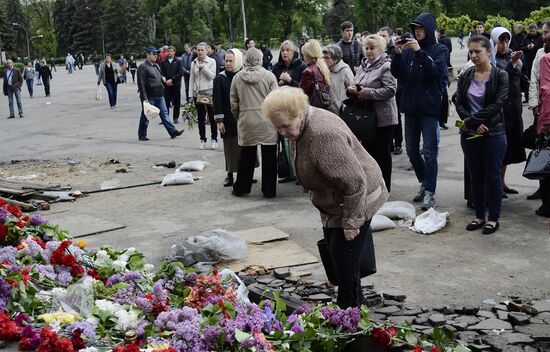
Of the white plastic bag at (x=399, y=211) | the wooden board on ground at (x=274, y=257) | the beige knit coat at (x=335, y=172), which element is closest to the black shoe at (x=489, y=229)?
the white plastic bag at (x=399, y=211)

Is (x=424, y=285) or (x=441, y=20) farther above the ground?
(x=441, y=20)

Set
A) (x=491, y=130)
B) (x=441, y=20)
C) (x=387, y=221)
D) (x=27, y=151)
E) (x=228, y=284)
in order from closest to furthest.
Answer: (x=228, y=284) < (x=491, y=130) < (x=387, y=221) < (x=27, y=151) < (x=441, y=20)

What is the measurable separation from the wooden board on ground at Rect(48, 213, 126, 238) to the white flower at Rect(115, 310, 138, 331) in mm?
3854

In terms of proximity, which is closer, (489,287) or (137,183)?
(489,287)

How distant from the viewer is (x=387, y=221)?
815 cm

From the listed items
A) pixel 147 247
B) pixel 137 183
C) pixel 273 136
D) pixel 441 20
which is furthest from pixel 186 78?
pixel 147 247

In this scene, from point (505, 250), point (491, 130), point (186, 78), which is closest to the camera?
point (505, 250)

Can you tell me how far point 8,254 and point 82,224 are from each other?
3.39 metres

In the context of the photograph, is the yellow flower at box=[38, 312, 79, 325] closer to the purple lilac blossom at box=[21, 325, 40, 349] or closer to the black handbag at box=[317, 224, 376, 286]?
the purple lilac blossom at box=[21, 325, 40, 349]

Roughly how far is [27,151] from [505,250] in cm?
1238

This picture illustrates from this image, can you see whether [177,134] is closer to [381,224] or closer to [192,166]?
[192,166]

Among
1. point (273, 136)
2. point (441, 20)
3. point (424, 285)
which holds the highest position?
point (441, 20)

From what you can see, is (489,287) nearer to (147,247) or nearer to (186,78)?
(147,247)

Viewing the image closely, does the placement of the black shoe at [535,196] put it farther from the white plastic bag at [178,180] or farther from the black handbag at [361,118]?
the white plastic bag at [178,180]
